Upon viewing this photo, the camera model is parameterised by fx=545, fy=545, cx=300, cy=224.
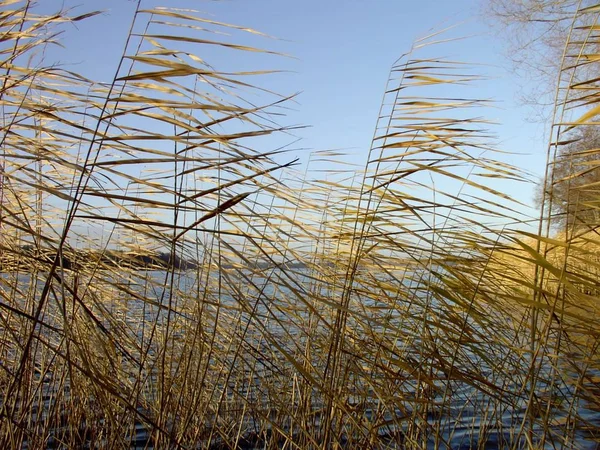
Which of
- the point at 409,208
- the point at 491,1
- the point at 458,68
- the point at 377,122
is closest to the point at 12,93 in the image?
the point at 377,122

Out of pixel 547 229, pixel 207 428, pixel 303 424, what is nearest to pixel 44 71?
pixel 303 424

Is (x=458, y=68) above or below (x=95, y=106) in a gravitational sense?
above

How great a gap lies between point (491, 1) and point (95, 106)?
33.6 feet

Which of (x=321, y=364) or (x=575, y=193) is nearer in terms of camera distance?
(x=575, y=193)

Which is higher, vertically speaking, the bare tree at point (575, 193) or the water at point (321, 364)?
the bare tree at point (575, 193)

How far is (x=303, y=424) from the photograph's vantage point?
168 centimetres

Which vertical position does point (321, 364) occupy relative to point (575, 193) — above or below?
below

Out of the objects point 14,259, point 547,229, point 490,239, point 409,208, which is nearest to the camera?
point 547,229

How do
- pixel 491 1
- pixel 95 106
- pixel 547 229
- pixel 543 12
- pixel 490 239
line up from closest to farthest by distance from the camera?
pixel 547 229
pixel 95 106
pixel 490 239
pixel 543 12
pixel 491 1

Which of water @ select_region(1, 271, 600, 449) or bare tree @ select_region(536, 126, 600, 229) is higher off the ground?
bare tree @ select_region(536, 126, 600, 229)

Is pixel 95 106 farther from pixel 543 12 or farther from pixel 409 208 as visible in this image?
pixel 543 12

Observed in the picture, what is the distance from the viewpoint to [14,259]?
2031 mm

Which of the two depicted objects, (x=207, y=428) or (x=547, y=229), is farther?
(x=207, y=428)

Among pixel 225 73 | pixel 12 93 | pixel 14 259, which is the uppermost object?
pixel 225 73
